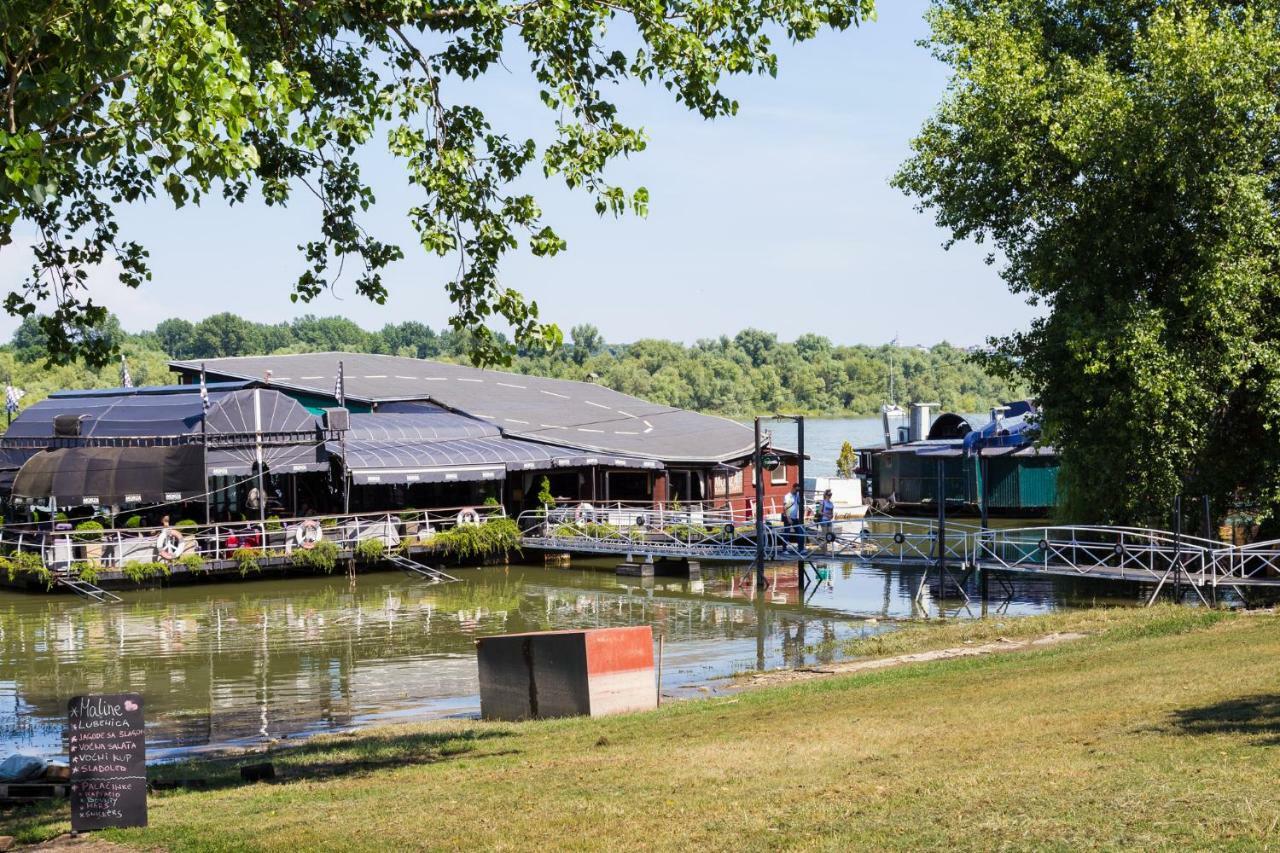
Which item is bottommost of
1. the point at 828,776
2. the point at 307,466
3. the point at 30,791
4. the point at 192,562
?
the point at 30,791

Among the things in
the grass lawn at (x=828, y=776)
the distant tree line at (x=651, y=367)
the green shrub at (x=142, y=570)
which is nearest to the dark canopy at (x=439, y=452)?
the green shrub at (x=142, y=570)

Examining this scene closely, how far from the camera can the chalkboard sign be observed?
10.6m

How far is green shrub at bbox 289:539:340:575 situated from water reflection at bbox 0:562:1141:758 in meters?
0.69

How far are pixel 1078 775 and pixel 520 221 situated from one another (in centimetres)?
814

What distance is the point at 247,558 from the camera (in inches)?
1583

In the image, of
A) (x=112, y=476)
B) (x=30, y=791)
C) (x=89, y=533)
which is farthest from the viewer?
(x=112, y=476)

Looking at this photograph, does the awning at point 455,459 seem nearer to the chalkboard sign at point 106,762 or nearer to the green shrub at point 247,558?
the green shrub at point 247,558

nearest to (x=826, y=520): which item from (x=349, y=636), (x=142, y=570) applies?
(x=349, y=636)

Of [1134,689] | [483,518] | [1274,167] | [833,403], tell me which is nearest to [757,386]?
[833,403]

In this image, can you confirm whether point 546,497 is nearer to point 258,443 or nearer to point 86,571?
point 258,443

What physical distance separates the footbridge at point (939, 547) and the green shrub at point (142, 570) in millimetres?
12289

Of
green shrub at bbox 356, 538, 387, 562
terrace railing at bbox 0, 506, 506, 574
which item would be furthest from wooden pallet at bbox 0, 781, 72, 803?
green shrub at bbox 356, 538, 387, 562

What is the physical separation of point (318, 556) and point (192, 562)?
150 inches

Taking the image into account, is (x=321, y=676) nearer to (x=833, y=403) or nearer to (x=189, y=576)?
(x=189, y=576)
